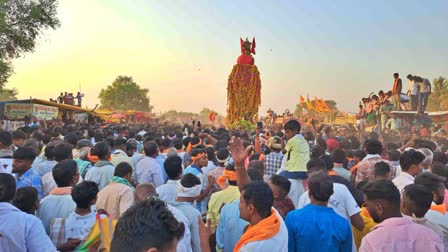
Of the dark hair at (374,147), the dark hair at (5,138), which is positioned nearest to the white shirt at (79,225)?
the dark hair at (5,138)

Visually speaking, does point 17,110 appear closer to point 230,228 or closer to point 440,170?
point 230,228

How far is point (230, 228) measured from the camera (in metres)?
A: 4.00

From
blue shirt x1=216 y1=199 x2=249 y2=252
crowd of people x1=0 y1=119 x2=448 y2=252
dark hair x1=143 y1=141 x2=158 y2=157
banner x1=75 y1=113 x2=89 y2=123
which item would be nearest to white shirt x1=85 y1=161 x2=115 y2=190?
crowd of people x1=0 y1=119 x2=448 y2=252

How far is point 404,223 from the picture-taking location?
2875 mm

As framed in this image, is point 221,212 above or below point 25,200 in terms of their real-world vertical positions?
below

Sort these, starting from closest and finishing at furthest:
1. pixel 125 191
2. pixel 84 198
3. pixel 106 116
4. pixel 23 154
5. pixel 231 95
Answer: pixel 84 198 < pixel 125 191 < pixel 23 154 < pixel 231 95 < pixel 106 116

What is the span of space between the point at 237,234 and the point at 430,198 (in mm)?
1819

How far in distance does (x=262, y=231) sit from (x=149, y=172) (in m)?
3.92

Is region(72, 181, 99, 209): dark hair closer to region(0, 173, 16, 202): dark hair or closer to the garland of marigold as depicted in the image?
region(0, 173, 16, 202): dark hair

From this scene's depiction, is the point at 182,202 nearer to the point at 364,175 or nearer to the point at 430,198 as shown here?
the point at 430,198

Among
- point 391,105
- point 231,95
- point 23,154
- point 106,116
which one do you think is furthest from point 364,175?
point 106,116

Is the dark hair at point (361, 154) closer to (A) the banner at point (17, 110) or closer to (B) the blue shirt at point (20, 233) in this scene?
(B) the blue shirt at point (20, 233)

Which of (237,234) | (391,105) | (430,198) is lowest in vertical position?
(237,234)

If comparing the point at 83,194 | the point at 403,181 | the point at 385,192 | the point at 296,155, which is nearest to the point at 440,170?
the point at 403,181
